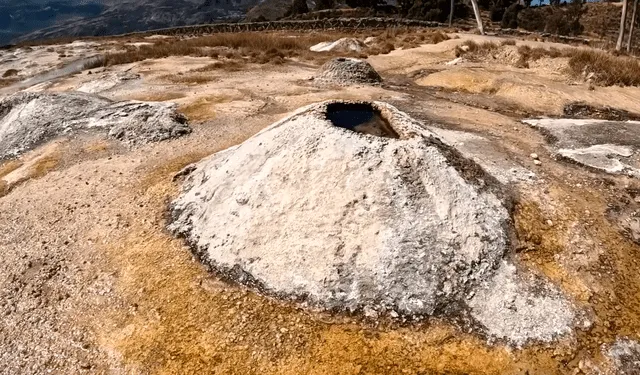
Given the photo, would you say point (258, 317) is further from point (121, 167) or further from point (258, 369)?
point (121, 167)

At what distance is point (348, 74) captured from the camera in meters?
22.4

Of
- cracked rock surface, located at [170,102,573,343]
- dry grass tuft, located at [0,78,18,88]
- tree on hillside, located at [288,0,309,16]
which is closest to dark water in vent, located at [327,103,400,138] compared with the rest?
cracked rock surface, located at [170,102,573,343]

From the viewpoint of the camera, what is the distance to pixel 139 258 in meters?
10.2

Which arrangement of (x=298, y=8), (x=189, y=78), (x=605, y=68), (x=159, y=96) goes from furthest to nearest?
(x=298, y=8)
(x=189, y=78)
(x=605, y=68)
(x=159, y=96)

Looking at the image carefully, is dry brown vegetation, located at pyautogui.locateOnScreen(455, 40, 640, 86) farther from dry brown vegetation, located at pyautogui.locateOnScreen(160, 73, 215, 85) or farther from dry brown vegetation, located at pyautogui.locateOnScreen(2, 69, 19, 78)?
dry brown vegetation, located at pyautogui.locateOnScreen(2, 69, 19, 78)

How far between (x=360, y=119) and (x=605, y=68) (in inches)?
660

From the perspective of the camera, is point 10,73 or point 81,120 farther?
point 10,73

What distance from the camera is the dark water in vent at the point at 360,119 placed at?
38.6 feet

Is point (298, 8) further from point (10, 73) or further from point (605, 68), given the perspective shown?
point (605, 68)

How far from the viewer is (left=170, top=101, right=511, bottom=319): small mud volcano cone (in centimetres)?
874

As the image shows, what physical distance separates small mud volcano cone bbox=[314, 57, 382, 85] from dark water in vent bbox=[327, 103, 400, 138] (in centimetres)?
974

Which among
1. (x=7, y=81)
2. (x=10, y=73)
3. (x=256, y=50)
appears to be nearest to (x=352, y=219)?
(x=256, y=50)

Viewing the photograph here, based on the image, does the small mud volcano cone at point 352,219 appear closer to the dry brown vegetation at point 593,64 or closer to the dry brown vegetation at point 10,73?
the dry brown vegetation at point 593,64

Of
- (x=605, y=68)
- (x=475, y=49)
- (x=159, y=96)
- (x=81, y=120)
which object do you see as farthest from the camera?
(x=475, y=49)
